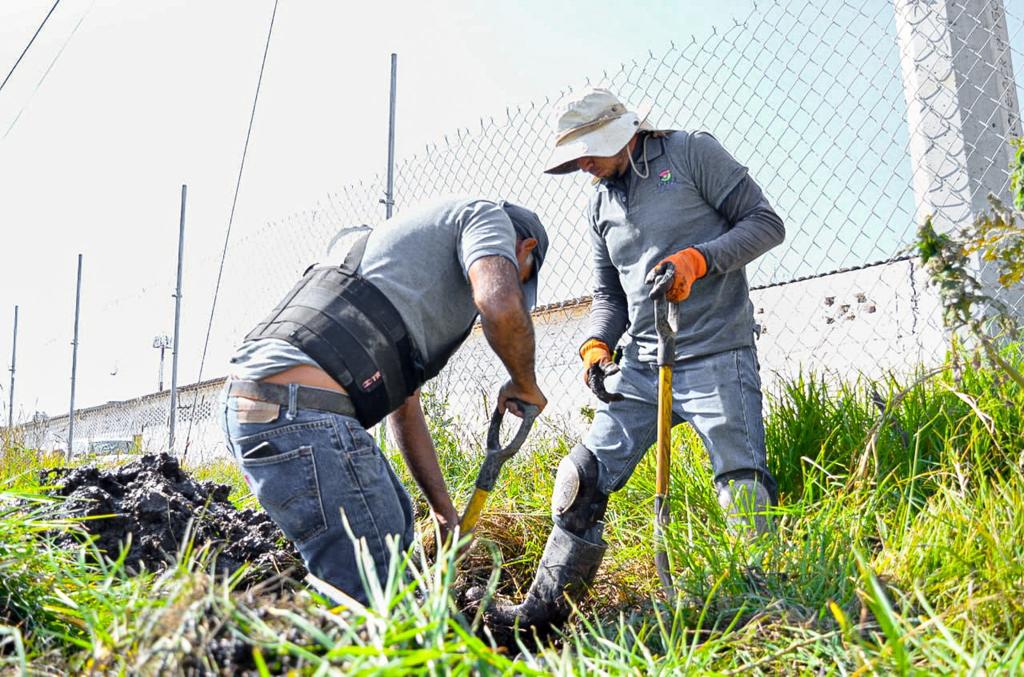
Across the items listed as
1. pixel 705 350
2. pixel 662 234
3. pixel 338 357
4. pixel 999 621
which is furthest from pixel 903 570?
pixel 338 357

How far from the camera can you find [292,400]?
254 cm

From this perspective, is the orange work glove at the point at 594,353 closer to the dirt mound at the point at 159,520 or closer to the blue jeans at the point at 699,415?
the blue jeans at the point at 699,415

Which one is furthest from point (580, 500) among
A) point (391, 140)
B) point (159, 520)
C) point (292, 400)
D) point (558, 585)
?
point (391, 140)

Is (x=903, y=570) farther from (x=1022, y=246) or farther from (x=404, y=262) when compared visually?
(x=404, y=262)

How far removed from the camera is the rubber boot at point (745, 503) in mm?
2654

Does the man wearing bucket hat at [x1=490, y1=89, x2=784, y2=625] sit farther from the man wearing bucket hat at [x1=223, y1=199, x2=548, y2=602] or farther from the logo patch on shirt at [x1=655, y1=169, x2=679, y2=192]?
the man wearing bucket hat at [x1=223, y1=199, x2=548, y2=602]

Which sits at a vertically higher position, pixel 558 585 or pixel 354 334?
pixel 354 334

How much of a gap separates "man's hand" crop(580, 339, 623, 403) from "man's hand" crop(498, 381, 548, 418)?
49 cm

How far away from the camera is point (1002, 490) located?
7.81ft

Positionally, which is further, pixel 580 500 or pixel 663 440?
pixel 580 500

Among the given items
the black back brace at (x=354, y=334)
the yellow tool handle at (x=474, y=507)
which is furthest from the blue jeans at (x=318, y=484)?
the yellow tool handle at (x=474, y=507)

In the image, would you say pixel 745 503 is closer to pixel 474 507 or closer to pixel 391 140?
pixel 474 507

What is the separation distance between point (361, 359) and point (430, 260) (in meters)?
0.39

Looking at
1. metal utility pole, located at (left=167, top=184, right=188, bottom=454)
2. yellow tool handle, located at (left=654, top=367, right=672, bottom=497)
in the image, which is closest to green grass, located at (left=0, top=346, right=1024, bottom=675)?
yellow tool handle, located at (left=654, top=367, right=672, bottom=497)
